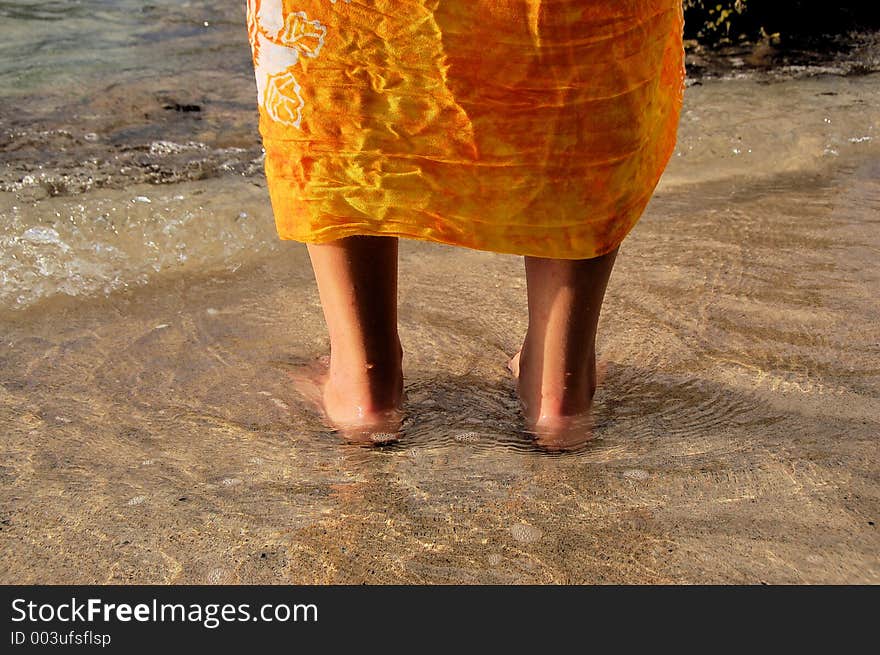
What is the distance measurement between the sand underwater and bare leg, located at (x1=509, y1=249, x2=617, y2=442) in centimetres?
7

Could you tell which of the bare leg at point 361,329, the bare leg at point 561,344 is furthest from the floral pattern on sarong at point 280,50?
the bare leg at point 561,344

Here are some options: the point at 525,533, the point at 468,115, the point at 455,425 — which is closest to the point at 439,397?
the point at 455,425

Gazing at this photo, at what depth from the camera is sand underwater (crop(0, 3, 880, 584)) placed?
1.39m

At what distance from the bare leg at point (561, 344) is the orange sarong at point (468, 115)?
0.07 m

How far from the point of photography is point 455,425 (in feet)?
5.86

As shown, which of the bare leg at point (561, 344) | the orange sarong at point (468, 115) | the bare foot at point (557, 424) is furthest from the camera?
the bare foot at point (557, 424)

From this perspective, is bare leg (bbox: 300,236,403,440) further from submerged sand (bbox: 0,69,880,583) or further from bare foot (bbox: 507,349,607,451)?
bare foot (bbox: 507,349,607,451)

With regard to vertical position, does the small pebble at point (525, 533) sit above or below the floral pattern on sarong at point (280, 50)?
below

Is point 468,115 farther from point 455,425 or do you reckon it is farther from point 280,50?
point 455,425

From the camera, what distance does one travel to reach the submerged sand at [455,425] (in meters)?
1.38

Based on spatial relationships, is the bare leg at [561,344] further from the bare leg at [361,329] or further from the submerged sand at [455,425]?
the bare leg at [361,329]

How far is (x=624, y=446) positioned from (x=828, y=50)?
12.5ft

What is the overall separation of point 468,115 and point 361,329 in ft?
1.52

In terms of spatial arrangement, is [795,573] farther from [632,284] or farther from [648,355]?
[632,284]
